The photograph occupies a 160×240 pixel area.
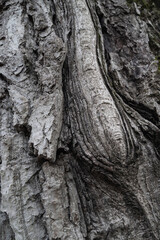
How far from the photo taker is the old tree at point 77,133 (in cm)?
111

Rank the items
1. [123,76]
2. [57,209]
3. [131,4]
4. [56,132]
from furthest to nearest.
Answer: [131,4] < [123,76] < [56,132] < [57,209]

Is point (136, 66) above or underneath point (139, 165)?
above

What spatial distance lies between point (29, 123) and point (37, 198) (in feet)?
1.24

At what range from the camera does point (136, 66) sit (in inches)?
59.4

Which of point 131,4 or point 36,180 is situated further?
point 131,4

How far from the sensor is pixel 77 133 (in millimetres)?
1231

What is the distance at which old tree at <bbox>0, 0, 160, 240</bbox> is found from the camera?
3.66ft

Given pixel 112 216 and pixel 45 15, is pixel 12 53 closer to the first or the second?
pixel 45 15

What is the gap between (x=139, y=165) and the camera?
1180 mm

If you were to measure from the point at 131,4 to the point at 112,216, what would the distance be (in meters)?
1.51

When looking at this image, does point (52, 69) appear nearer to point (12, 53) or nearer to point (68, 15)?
point (12, 53)

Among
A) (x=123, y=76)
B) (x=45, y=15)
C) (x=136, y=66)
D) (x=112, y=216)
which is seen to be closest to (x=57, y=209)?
(x=112, y=216)

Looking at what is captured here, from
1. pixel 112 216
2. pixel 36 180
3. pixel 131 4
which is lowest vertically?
pixel 112 216

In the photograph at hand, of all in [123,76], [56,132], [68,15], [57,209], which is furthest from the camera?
[68,15]
